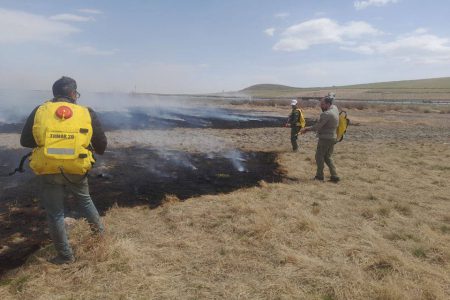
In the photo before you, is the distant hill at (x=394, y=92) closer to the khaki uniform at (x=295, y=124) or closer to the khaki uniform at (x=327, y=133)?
the khaki uniform at (x=295, y=124)

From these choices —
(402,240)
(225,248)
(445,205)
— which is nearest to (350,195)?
(445,205)

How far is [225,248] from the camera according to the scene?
5.66 m

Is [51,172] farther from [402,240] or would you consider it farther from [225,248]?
[402,240]

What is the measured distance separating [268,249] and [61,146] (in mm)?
3239

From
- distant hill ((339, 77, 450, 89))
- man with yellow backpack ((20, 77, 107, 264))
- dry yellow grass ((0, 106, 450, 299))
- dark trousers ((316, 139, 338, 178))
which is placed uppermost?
distant hill ((339, 77, 450, 89))

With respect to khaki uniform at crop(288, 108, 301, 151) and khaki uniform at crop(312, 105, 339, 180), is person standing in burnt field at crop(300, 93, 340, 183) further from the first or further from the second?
khaki uniform at crop(288, 108, 301, 151)

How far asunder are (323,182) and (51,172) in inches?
289

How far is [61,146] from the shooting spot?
14.7 feet

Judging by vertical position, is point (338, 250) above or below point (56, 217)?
below

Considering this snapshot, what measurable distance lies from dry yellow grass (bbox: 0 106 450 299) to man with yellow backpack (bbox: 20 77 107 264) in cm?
68

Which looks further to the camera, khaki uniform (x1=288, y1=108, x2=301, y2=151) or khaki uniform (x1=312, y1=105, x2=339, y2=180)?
khaki uniform (x1=288, y1=108, x2=301, y2=151)

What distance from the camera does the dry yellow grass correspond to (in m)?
4.54

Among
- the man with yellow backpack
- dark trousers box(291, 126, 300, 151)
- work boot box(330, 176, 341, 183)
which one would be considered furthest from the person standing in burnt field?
the man with yellow backpack

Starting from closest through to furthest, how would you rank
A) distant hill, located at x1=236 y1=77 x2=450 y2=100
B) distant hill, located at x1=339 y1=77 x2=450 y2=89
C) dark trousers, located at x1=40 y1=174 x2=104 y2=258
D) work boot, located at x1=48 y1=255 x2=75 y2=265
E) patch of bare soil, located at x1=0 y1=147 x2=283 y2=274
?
dark trousers, located at x1=40 y1=174 x2=104 y2=258, work boot, located at x1=48 y1=255 x2=75 y2=265, patch of bare soil, located at x1=0 y1=147 x2=283 y2=274, distant hill, located at x1=236 y1=77 x2=450 y2=100, distant hill, located at x1=339 y1=77 x2=450 y2=89
